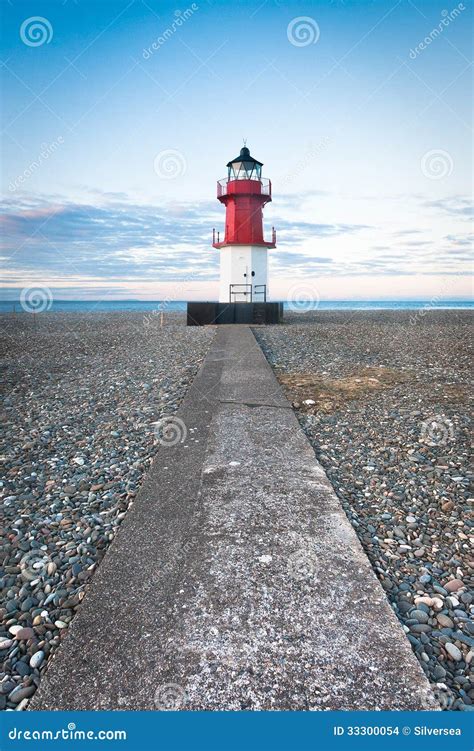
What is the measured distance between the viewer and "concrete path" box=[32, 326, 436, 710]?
63.1 inches

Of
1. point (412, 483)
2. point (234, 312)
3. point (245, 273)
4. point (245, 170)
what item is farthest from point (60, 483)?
point (245, 170)

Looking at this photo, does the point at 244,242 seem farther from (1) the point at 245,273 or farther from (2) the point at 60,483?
(2) the point at 60,483

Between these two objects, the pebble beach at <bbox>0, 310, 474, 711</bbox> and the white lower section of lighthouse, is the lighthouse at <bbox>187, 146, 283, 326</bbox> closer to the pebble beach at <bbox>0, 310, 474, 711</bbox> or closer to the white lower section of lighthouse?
the white lower section of lighthouse

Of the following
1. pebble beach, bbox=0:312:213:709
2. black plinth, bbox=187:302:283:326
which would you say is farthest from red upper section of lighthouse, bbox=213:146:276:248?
pebble beach, bbox=0:312:213:709

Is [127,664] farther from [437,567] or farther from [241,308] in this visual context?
[241,308]

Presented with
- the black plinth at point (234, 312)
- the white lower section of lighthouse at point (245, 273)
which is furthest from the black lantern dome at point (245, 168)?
the black plinth at point (234, 312)

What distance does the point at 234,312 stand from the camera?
22.0 m

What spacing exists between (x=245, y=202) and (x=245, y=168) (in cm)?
230

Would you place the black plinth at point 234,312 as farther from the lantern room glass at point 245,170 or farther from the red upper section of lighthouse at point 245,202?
the lantern room glass at point 245,170

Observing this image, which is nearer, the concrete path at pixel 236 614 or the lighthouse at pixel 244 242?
the concrete path at pixel 236 614

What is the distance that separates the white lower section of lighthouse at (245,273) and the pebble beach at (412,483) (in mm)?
15300

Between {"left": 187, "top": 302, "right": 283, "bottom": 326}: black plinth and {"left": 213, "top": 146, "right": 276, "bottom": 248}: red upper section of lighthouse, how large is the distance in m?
3.85

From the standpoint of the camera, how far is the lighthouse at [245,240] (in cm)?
2367

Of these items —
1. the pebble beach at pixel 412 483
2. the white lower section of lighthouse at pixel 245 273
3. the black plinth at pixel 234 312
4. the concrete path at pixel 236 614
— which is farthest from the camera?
the white lower section of lighthouse at pixel 245 273
